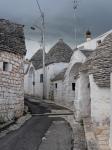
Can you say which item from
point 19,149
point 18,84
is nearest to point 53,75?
point 18,84

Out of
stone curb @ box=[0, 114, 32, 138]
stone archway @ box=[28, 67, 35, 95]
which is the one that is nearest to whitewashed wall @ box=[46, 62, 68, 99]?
stone archway @ box=[28, 67, 35, 95]

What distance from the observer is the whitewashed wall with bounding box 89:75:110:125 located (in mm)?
9797

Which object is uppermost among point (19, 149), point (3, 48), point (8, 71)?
point (3, 48)

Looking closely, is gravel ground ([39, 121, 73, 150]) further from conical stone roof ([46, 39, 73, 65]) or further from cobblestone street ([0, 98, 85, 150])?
conical stone roof ([46, 39, 73, 65])

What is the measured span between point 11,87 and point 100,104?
9.02 m

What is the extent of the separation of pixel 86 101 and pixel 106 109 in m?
6.29

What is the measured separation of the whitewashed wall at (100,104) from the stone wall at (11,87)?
7.34 meters

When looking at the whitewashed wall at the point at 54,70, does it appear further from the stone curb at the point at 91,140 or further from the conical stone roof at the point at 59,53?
the stone curb at the point at 91,140

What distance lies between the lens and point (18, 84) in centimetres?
1945

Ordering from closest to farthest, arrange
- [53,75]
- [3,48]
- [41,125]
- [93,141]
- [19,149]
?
[93,141] → [19,149] → [41,125] → [3,48] → [53,75]

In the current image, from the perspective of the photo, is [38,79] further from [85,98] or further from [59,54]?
[85,98]

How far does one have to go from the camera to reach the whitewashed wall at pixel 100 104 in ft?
32.1

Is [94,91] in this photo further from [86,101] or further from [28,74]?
[28,74]

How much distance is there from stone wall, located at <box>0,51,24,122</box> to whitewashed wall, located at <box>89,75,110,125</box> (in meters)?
7.34
